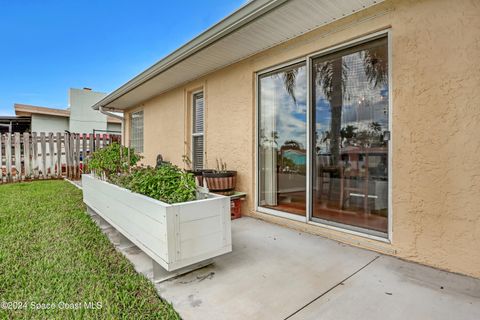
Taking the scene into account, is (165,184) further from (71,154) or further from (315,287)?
(71,154)

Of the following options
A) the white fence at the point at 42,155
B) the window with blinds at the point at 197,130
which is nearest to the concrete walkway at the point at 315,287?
the window with blinds at the point at 197,130

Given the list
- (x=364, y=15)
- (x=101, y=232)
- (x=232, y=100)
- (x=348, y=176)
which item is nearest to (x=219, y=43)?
(x=232, y=100)

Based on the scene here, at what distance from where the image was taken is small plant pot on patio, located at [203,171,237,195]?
404 cm

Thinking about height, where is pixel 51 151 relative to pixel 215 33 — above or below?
below

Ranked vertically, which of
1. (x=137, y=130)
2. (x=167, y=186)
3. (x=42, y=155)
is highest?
(x=137, y=130)

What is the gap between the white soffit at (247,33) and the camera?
262cm

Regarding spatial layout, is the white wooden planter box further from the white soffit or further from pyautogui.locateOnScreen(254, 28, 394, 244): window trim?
the white soffit

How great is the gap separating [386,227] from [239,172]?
2.36 meters

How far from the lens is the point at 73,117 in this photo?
42.2 ft

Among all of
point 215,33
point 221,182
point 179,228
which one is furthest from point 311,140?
point 179,228

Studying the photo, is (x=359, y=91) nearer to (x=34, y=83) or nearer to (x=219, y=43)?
(x=219, y=43)

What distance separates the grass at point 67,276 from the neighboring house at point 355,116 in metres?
2.19

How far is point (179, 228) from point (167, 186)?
600 millimetres

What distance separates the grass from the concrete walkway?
0.63ft
